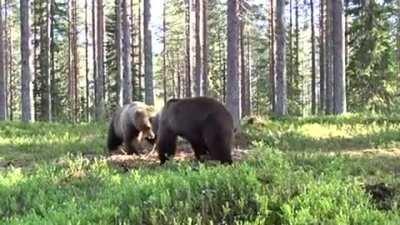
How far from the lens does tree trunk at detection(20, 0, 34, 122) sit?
23.6 meters

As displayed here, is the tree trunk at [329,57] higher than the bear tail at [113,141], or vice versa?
the tree trunk at [329,57]

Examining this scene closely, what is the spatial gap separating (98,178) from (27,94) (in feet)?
52.4

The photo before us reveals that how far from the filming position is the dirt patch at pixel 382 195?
238 inches

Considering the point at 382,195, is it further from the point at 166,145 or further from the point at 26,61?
the point at 26,61

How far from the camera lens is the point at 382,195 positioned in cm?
654

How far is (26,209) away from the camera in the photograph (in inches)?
301

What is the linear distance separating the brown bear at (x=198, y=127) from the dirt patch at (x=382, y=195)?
3633 mm

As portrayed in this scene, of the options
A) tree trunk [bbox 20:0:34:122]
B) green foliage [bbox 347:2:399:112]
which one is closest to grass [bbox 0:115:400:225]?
tree trunk [bbox 20:0:34:122]

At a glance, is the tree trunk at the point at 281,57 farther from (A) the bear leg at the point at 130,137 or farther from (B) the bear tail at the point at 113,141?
(A) the bear leg at the point at 130,137

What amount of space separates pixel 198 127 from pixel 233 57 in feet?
31.7

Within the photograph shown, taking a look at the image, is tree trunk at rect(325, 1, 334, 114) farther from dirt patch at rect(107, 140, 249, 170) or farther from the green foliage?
dirt patch at rect(107, 140, 249, 170)

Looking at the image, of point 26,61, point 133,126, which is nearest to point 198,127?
point 133,126

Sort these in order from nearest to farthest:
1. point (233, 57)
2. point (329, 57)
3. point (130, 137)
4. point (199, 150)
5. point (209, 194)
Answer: point (209, 194) → point (199, 150) → point (130, 137) → point (233, 57) → point (329, 57)

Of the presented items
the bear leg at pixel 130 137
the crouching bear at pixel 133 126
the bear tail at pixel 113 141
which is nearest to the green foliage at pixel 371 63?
the bear tail at pixel 113 141
